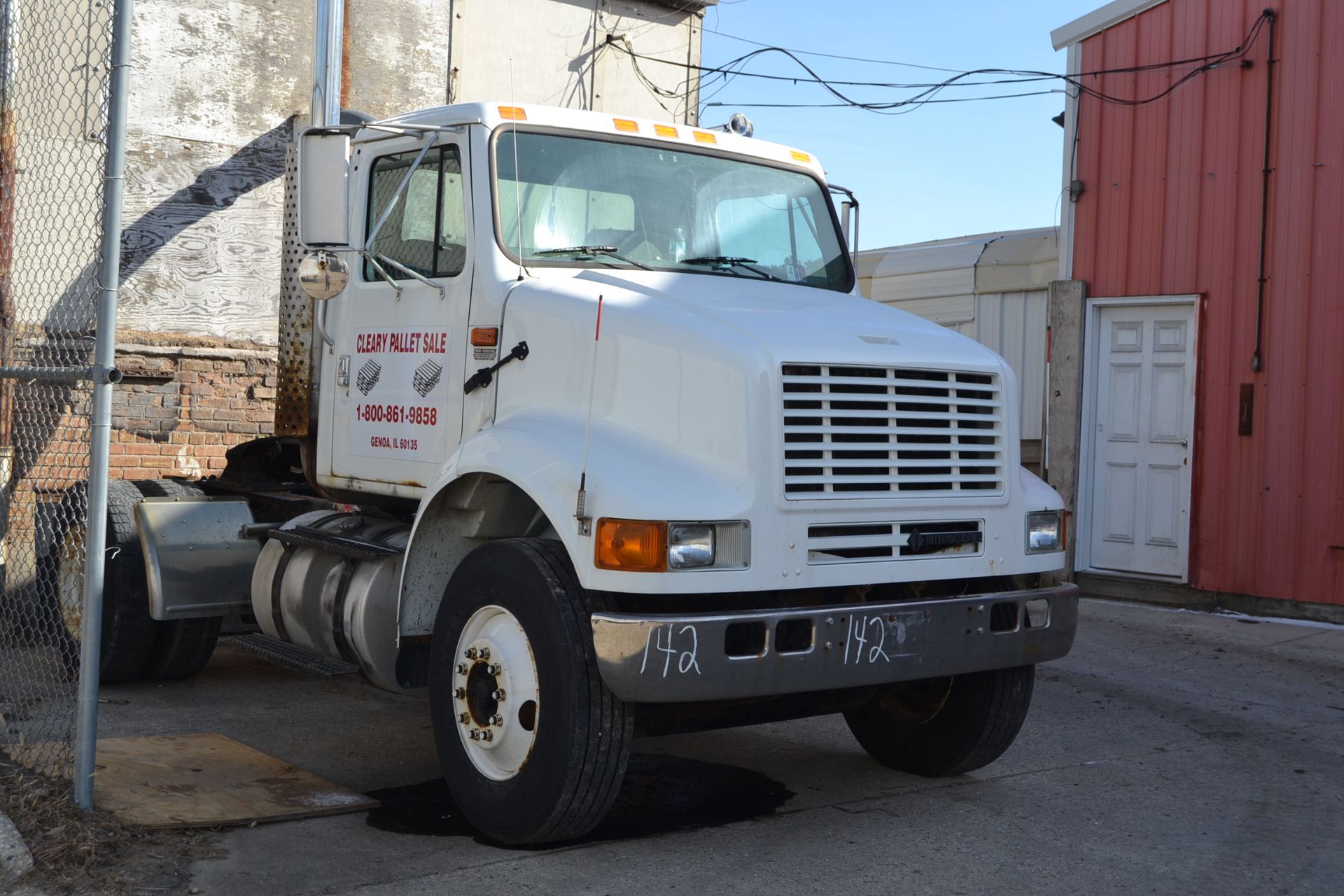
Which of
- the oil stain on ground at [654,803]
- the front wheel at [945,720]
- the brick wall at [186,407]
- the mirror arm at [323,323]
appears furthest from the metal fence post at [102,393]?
the brick wall at [186,407]

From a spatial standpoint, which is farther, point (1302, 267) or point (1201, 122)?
point (1201, 122)

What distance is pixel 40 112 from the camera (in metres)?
9.38

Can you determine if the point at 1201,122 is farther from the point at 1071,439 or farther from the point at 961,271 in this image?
the point at 961,271

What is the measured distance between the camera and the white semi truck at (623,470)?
4.58 m

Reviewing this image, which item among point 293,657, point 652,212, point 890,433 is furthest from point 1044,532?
point 293,657

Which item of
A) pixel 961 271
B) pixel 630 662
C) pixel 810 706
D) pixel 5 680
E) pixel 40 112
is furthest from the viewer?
pixel 961 271

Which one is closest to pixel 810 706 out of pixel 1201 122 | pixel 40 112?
pixel 40 112

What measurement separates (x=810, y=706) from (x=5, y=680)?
15.2 feet


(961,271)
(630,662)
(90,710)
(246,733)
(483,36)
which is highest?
(483,36)

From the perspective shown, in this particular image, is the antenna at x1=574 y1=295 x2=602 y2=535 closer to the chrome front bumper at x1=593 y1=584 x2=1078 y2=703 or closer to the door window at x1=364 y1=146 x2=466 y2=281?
the chrome front bumper at x1=593 y1=584 x2=1078 y2=703

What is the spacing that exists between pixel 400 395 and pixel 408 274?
1.68 feet

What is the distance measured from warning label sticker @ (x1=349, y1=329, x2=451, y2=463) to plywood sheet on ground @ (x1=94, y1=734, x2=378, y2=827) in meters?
1.39

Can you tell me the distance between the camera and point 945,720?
5.87 metres

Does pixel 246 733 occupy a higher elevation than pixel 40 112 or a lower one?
lower
